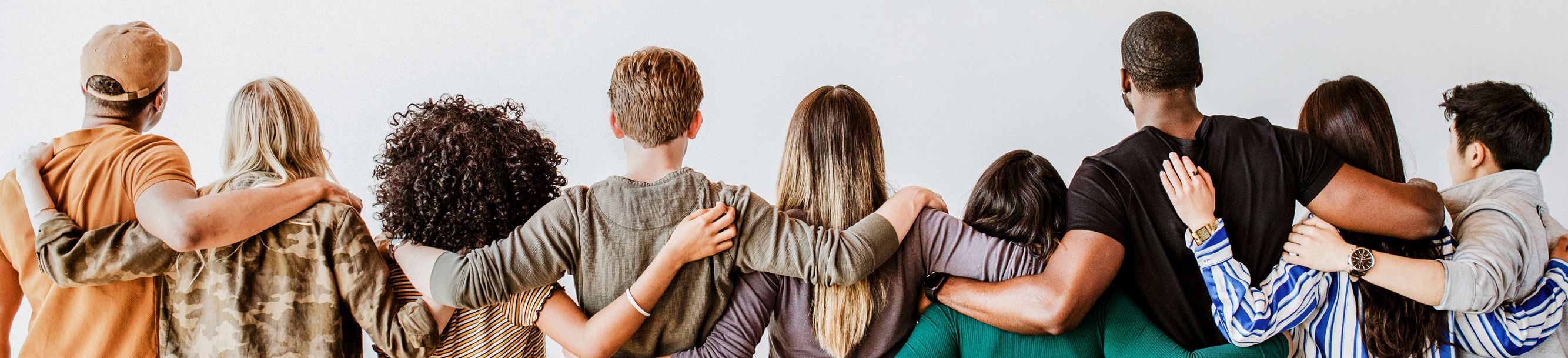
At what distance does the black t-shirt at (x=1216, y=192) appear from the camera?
5.18ft

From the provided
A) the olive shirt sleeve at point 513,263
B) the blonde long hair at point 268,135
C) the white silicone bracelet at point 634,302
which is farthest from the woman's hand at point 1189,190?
the blonde long hair at point 268,135

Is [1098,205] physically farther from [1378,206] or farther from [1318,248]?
[1378,206]

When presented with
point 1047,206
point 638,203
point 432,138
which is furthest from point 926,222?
point 432,138

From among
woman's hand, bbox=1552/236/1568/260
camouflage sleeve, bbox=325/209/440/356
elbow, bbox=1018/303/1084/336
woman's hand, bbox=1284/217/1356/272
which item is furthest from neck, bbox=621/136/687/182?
→ woman's hand, bbox=1552/236/1568/260

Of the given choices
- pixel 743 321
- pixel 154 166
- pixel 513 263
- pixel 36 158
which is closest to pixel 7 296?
pixel 36 158

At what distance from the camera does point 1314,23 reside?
3.31 metres

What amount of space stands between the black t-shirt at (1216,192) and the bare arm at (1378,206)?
3 centimetres

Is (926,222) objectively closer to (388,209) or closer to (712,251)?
(712,251)

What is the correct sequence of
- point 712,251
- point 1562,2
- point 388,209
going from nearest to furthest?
point 712,251, point 388,209, point 1562,2

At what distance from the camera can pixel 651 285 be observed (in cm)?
148

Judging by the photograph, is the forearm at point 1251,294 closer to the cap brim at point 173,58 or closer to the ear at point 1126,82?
the ear at point 1126,82

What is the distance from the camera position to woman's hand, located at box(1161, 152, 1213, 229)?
4.99 feet

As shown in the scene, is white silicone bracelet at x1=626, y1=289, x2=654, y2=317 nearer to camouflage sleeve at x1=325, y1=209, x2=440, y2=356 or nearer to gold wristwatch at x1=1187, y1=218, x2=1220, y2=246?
camouflage sleeve at x1=325, y1=209, x2=440, y2=356

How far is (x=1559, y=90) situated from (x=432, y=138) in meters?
4.59
